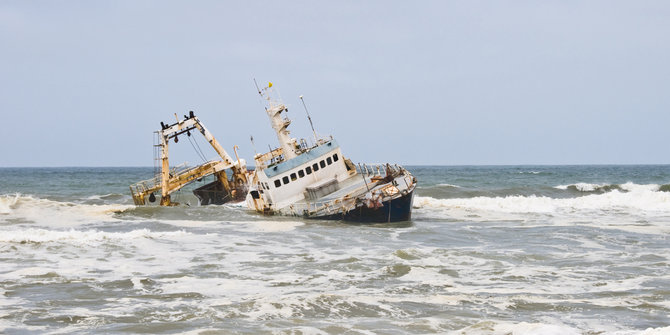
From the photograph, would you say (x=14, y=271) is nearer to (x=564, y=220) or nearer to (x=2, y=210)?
(x=2, y=210)

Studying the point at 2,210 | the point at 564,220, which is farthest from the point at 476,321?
the point at 2,210

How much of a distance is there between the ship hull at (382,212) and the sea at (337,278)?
21.2 inches

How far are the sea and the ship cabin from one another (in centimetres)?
152

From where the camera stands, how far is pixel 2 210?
32781 millimetres

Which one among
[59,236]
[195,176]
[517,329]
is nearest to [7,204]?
[195,176]

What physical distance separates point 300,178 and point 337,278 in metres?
14.1

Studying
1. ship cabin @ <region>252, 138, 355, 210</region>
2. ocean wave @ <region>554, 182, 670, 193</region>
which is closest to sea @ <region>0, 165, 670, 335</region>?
ship cabin @ <region>252, 138, 355, 210</region>

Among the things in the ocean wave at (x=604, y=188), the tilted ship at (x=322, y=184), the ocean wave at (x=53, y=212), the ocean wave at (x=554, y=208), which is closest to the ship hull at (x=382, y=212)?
the tilted ship at (x=322, y=184)

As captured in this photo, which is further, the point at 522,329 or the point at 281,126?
the point at 281,126

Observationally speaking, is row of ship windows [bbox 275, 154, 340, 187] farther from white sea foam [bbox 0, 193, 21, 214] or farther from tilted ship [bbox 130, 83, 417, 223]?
white sea foam [bbox 0, 193, 21, 214]

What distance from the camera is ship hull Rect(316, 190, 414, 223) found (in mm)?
24984

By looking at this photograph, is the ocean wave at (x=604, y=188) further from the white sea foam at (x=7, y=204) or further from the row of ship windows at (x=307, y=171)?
the white sea foam at (x=7, y=204)

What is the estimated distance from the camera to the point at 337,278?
48.4 ft

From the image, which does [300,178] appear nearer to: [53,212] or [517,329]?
[53,212]
